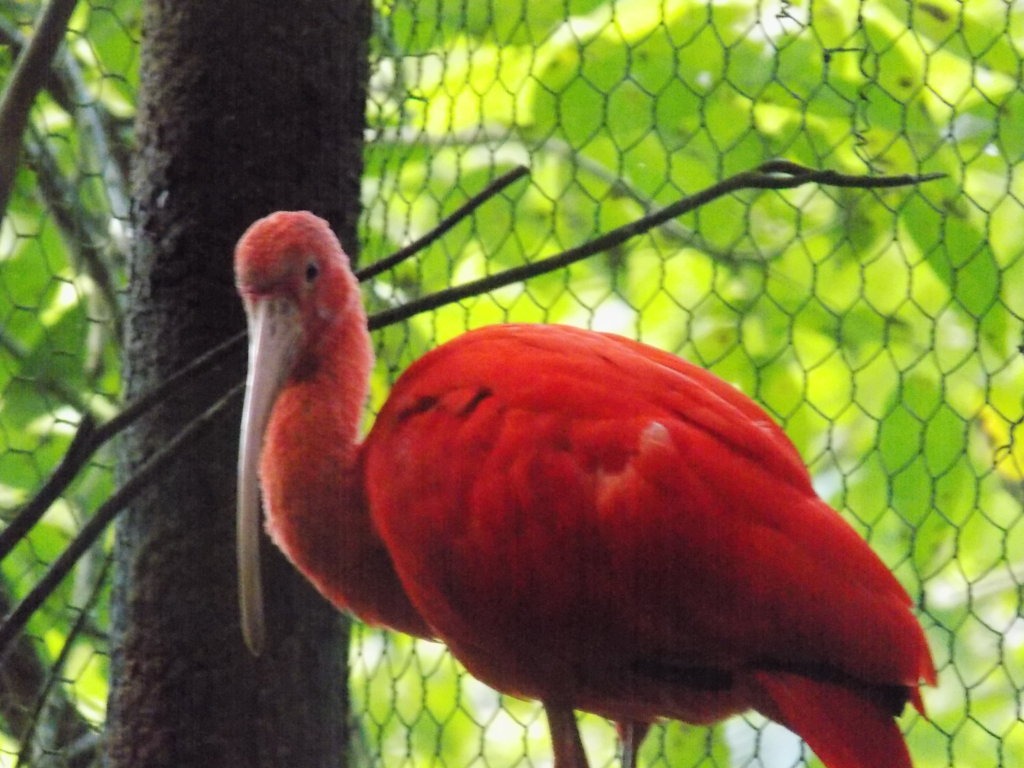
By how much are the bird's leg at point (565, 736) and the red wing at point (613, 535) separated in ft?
0.26

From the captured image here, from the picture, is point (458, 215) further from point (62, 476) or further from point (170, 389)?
point (62, 476)

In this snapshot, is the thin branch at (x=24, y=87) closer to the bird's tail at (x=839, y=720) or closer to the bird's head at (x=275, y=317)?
the bird's head at (x=275, y=317)

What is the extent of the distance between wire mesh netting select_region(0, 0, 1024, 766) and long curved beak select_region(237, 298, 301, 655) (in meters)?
0.51

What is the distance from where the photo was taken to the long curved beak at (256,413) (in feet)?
3.70

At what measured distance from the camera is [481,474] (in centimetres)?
115

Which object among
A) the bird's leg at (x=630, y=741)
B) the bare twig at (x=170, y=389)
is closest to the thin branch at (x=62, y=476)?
the bare twig at (x=170, y=389)

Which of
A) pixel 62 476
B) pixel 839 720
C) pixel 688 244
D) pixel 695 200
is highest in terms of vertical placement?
pixel 688 244

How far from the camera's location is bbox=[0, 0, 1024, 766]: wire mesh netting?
165 cm

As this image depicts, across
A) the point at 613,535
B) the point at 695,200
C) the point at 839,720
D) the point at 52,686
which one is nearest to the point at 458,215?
the point at 695,200

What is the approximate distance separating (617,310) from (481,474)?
949 millimetres

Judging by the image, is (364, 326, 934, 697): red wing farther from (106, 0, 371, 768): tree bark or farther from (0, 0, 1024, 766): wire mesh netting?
(0, 0, 1024, 766): wire mesh netting

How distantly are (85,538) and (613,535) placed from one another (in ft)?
1.37

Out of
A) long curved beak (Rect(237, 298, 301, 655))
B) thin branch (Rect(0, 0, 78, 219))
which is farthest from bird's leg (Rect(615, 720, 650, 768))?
thin branch (Rect(0, 0, 78, 219))

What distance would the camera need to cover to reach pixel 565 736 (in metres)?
1.29
